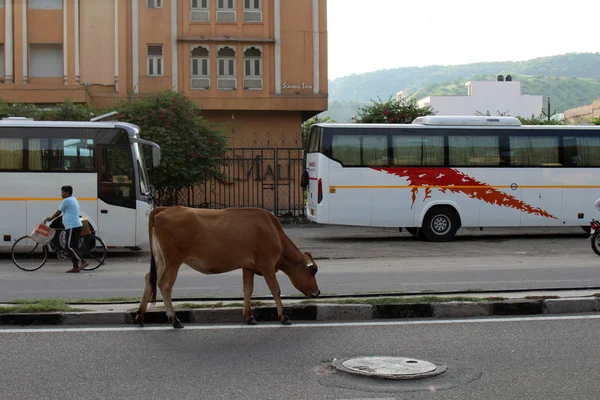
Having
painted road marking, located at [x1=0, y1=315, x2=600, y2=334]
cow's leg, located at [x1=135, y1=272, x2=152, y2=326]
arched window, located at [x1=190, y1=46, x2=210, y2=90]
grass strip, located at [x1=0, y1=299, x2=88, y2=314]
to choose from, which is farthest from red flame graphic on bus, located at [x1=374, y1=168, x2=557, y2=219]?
arched window, located at [x1=190, y1=46, x2=210, y2=90]

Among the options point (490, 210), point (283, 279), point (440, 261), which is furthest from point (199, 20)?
point (283, 279)

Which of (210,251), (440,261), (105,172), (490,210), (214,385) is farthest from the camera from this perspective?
(490,210)

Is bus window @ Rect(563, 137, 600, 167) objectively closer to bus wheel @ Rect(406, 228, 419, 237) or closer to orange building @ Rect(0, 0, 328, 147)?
bus wheel @ Rect(406, 228, 419, 237)

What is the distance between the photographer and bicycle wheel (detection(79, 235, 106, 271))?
1608 centimetres

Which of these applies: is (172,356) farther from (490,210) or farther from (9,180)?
(490,210)

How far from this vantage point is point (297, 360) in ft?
22.9

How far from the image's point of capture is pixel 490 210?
22.8 m

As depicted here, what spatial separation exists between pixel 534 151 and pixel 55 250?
552 inches

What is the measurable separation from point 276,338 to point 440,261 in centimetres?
973

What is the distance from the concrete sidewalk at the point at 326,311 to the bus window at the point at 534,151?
1366 cm

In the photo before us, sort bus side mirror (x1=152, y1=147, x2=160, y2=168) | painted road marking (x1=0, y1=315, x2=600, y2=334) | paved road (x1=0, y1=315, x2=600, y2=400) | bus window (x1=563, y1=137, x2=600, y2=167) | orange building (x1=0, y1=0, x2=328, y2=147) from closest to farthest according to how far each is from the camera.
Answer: paved road (x1=0, y1=315, x2=600, y2=400) < painted road marking (x1=0, y1=315, x2=600, y2=334) < bus side mirror (x1=152, y1=147, x2=160, y2=168) < bus window (x1=563, y1=137, x2=600, y2=167) < orange building (x1=0, y1=0, x2=328, y2=147)

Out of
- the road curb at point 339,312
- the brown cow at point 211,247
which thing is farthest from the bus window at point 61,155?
the brown cow at point 211,247

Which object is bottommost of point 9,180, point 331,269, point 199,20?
point 331,269

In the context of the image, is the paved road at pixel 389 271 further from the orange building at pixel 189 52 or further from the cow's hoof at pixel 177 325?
the orange building at pixel 189 52
